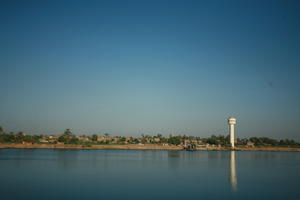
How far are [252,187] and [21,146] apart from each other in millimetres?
105448

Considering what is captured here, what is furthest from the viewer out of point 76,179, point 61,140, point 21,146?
point 61,140

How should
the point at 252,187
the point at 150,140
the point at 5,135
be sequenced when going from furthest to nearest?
1. the point at 150,140
2. the point at 5,135
3. the point at 252,187

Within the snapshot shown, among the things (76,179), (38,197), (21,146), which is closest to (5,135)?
(21,146)

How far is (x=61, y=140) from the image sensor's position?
144 m

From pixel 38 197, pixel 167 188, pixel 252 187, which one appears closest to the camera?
pixel 38 197

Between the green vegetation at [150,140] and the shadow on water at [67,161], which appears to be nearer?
the shadow on water at [67,161]

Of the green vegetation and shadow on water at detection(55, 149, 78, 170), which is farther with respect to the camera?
the green vegetation

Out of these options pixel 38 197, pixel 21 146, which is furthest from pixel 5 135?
pixel 38 197

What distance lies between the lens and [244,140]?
18700 centimetres

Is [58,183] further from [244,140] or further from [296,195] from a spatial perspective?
[244,140]

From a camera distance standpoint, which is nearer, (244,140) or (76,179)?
(76,179)

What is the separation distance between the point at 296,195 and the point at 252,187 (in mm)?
4356

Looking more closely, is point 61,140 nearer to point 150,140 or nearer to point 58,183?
point 150,140

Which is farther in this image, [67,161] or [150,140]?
[150,140]
